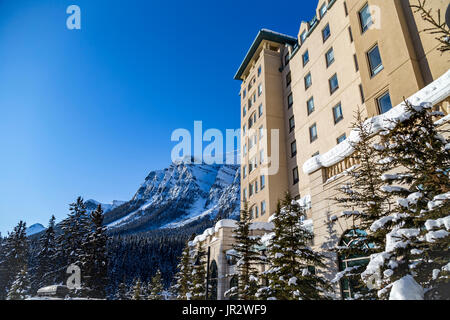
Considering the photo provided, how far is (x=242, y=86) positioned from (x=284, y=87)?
903cm

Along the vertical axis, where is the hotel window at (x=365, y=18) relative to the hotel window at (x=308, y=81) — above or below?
below

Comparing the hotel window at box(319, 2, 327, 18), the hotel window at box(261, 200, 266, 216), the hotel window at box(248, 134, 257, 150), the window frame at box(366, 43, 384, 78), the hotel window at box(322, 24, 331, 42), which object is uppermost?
the hotel window at box(319, 2, 327, 18)

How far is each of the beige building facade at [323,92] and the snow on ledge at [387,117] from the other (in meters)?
0.03

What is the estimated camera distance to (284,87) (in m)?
33.0

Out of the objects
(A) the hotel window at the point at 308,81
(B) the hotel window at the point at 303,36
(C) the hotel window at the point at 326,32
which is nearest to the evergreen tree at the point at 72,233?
(A) the hotel window at the point at 308,81

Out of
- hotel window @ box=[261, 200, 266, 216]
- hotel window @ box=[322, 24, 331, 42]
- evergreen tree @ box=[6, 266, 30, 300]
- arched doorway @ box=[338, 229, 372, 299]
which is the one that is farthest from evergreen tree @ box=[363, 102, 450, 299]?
evergreen tree @ box=[6, 266, 30, 300]

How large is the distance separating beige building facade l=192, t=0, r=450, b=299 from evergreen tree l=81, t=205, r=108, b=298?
1623cm

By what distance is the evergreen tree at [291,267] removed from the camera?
1034 centimetres

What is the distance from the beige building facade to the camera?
11500mm

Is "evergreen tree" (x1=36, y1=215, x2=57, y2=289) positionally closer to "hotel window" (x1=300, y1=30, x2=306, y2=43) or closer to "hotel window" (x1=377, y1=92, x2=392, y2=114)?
"hotel window" (x1=300, y1=30, x2=306, y2=43)

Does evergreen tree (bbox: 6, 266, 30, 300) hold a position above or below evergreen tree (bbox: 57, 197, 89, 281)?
below

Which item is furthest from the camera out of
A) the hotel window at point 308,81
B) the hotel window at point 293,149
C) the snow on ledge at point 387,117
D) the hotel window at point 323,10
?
the hotel window at point 293,149

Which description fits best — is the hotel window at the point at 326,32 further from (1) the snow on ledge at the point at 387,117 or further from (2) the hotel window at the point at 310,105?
(1) the snow on ledge at the point at 387,117
